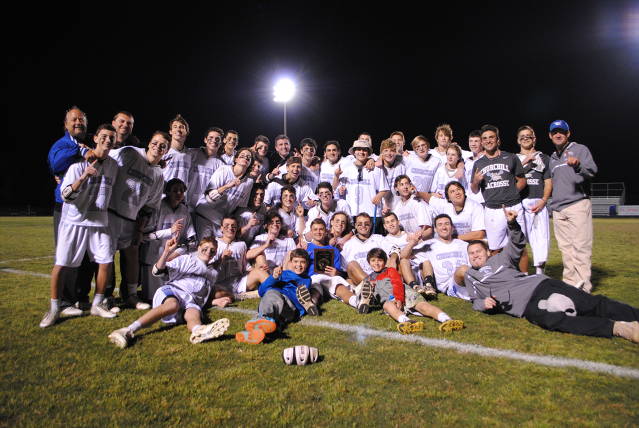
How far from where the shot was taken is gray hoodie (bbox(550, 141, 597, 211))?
5434mm

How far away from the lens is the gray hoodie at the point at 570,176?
543 cm

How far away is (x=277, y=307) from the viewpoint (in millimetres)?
4000

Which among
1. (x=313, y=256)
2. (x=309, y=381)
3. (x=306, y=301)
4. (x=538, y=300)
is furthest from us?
(x=313, y=256)

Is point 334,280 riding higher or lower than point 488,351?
higher

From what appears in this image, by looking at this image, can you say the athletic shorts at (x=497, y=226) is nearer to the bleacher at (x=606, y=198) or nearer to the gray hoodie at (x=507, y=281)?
the gray hoodie at (x=507, y=281)

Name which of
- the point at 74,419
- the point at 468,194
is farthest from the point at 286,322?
the point at 468,194

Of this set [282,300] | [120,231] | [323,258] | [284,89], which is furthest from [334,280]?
[284,89]

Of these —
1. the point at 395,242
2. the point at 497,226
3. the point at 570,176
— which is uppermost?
the point at 570,176

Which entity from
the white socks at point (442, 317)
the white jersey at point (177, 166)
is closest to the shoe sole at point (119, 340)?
the white socks at point (442, 317)

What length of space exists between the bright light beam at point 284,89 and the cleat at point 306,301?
18.7 meters

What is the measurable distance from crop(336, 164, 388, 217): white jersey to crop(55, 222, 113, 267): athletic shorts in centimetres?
407

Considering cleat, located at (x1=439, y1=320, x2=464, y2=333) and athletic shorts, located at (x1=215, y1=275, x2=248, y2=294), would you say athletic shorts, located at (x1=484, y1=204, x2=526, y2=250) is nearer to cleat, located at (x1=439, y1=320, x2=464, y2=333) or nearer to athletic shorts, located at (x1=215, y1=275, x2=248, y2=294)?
cleat, located at (x1=439, y1=320, x2=464, y2=333)

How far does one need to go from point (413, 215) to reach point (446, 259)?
1.02 m

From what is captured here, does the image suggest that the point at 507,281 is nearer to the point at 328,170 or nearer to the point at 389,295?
the point at 389,295
